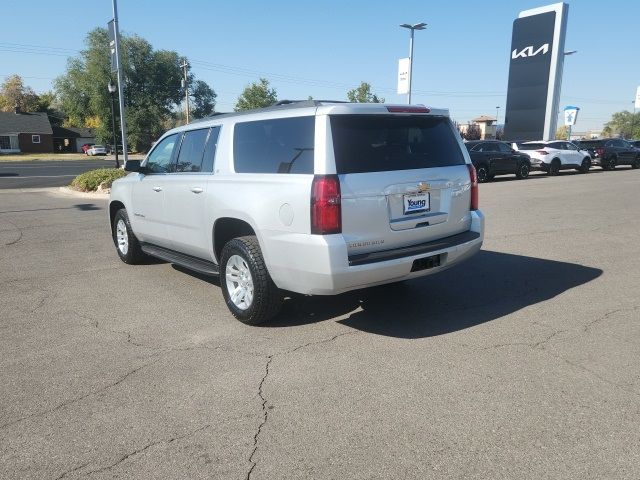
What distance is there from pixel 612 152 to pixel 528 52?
35.1 feet

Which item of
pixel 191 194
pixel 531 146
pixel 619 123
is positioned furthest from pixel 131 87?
pixel 619 123

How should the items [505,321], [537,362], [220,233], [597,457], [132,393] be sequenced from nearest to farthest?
[597,457]
[132,393]
[537,362]
[505,321]
[220,233]

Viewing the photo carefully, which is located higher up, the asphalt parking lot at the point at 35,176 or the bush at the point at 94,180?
the bush at the point at 94,180

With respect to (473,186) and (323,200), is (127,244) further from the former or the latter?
(473,186)

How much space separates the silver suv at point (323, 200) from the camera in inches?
155

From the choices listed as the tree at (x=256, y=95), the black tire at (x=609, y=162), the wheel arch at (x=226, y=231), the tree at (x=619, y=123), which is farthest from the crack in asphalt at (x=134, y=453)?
the tree at (x=619, y=123)

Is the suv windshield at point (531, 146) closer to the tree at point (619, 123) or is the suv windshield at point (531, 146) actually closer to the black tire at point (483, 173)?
the black tire at point (483, 173)

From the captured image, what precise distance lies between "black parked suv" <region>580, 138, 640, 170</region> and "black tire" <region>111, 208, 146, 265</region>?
28126 millimetres

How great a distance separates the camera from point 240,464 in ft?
8.76

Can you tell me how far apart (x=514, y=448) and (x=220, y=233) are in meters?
3.28

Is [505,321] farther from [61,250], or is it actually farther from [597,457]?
[61,250]

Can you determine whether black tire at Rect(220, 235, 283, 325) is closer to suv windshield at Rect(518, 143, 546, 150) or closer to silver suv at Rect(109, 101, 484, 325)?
silver suv at Rect(109, 101, 484, 325)

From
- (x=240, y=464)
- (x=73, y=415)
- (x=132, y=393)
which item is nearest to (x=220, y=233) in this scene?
(x=132, y=393)

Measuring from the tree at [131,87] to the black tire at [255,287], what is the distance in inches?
2647
